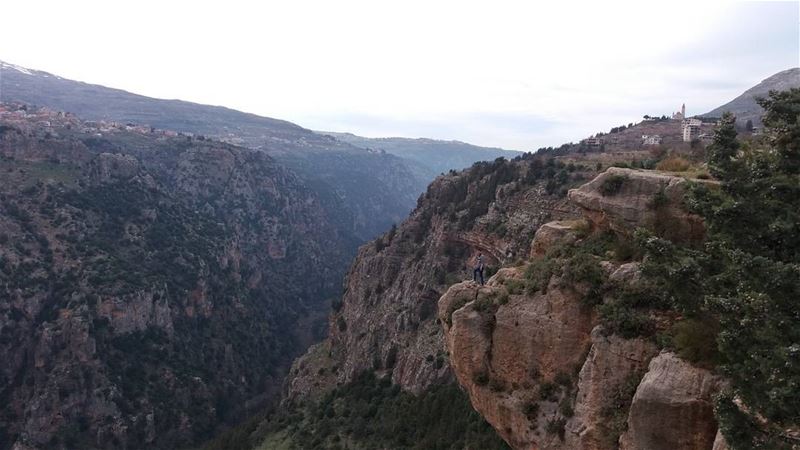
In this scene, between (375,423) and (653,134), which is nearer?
(375,423)

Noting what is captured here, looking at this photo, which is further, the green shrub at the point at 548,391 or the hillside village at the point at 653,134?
the hillside village at the point at 653,134

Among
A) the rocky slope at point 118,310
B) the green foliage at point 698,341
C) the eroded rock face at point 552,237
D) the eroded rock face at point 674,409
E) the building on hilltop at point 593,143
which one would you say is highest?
the building on hilltop at point 593,143

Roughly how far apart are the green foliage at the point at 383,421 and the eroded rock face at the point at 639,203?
1994 cm

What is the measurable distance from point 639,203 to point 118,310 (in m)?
94.6

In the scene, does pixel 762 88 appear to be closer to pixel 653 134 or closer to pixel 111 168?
pixel 653 134

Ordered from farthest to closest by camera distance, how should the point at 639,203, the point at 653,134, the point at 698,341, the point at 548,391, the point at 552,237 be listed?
the point at 653,134 < the point at 552,237 < the point at 639,203 < the point at 548,391 < the point at 698,341

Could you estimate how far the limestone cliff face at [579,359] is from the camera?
482 inches

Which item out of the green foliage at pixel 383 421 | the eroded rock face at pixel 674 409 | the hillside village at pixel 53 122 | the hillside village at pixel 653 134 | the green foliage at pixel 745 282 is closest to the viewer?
the green foliage at pixel 745 282

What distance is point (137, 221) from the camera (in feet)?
376

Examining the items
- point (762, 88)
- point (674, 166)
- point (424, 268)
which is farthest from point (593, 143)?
point (762, 88)

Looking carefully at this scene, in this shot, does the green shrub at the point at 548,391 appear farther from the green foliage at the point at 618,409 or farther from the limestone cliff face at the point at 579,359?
the green foliage at the point at 618,409

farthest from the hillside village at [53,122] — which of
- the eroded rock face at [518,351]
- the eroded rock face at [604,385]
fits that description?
the eroded rock face at [604,385]

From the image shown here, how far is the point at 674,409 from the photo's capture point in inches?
472

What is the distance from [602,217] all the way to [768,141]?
16.7 ft
